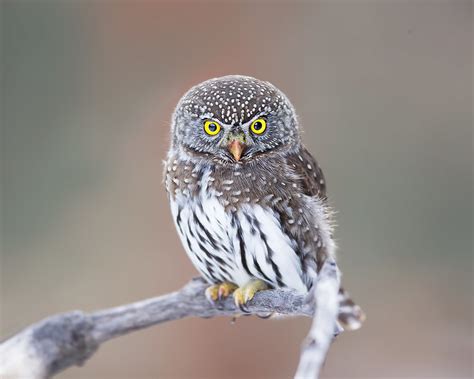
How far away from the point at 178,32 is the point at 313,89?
0.84 metres

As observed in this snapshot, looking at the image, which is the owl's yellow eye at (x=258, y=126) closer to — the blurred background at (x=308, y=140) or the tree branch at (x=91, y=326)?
the tree branch at (x=91, y=326)

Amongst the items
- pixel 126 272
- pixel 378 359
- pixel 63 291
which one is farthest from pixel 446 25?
pixel 63 291

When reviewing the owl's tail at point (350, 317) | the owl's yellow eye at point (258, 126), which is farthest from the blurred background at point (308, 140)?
the owl's yellow eye at point (258, 126)

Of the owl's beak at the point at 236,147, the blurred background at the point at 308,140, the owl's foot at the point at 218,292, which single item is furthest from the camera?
the blurred background at the point at 308,140

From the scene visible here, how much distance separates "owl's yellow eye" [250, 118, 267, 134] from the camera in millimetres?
1756

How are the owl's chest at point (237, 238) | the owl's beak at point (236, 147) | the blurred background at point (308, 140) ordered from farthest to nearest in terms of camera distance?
the blurred background at point (308, 140) < the owl's chest at point (237, 238) < the owl's beak at point (236, 147)

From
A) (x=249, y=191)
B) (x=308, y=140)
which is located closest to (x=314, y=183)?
(x=249, y=191)

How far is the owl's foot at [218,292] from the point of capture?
202 centimetres

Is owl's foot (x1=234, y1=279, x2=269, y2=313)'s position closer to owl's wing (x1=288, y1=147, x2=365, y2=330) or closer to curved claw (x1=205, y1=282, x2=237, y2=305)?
curved claw (x1=205, y1=282, x2=237, y2=305)

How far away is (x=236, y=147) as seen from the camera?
171 cm

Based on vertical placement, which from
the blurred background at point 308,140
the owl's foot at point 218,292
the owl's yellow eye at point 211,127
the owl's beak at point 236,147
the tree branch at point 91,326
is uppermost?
the blurred background at point 308,140

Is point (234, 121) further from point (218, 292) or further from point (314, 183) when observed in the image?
point (218, 292)

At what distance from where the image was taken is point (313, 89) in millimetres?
3004

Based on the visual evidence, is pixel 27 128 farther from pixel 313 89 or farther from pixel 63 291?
pixel 313 89
